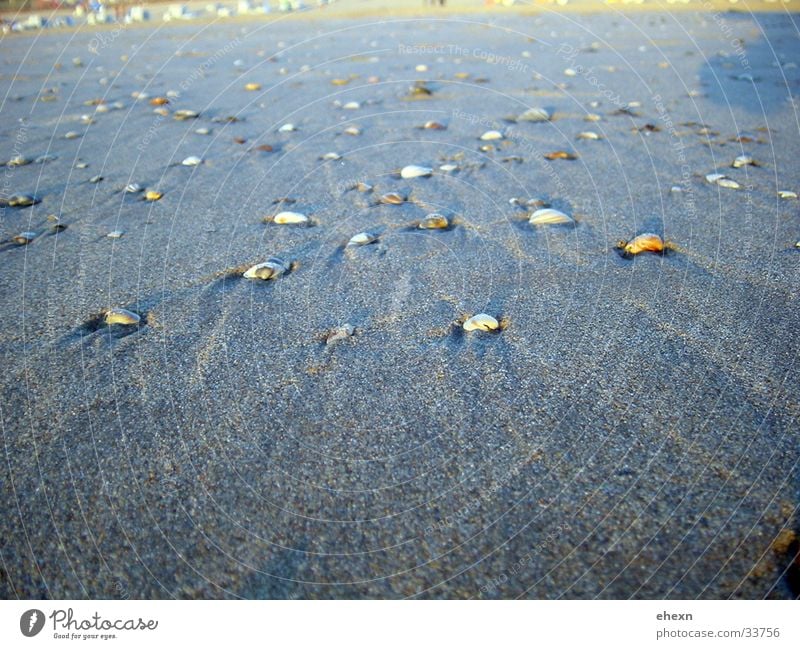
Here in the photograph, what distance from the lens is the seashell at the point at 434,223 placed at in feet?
8.71

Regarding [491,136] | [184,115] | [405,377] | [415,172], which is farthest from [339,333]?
[184,115]

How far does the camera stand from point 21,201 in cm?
300

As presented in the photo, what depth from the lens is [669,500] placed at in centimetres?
132

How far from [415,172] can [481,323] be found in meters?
1.66

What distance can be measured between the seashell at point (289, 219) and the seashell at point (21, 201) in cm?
142

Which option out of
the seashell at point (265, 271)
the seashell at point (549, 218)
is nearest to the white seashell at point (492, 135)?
the seashell at point (549, 218)

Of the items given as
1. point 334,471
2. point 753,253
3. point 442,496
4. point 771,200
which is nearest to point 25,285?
point 334,471

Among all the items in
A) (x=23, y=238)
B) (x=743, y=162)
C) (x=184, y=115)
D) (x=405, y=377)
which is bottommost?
(x=405, y=377)

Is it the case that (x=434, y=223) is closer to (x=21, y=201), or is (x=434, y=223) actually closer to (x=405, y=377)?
(x=405, y=377)

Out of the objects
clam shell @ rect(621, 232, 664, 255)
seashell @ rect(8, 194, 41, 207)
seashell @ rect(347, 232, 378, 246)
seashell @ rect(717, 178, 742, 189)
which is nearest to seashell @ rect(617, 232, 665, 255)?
clam shell @ rect(621, 232, 664, 255)

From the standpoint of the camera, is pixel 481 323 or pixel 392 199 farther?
pixel 392 199

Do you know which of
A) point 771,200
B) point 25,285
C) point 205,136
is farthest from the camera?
point 205,136

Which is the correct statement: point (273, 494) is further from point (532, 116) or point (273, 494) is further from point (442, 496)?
point (532, 116)
